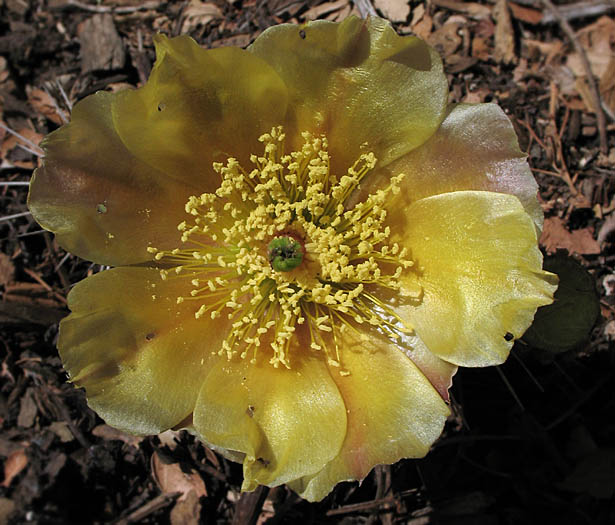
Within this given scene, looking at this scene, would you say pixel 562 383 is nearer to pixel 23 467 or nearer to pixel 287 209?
pixel 287 209

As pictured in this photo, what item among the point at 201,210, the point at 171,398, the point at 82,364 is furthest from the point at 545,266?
the point at 82,364

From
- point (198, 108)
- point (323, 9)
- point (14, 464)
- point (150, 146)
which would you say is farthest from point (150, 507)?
point (323, 9)

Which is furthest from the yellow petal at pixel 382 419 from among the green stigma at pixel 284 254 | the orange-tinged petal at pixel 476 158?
the orange-tinged petal at pixel 476 158

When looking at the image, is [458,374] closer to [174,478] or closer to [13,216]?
[174,478]

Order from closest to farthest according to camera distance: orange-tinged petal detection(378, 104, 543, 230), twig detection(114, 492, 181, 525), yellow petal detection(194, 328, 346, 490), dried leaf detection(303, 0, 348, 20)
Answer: yellow petal detection(194, 328, 346, 490) → orange-tinged petal detection(378, 104, 543, 230) → twig detection(114, 492, 181, 525) → dried leaf detection(303, 0, 348, 20)

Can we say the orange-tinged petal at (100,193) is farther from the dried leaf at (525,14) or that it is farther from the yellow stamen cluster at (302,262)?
the dried leaf at (525,14)

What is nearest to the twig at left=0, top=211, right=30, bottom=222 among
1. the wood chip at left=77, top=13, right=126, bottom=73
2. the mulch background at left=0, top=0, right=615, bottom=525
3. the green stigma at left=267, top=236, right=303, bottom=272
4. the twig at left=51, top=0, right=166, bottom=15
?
the mulch background at left=0, top=0, right=615, bottom=525

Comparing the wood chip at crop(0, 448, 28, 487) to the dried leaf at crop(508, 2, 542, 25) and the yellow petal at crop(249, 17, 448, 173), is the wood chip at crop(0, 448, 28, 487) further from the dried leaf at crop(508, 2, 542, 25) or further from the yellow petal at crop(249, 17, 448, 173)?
the dried leaf at crop(508, 2, 542, 25)
